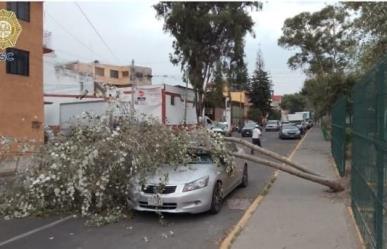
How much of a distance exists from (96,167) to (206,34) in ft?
126

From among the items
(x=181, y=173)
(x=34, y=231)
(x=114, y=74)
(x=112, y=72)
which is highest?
(x=112, y=72)

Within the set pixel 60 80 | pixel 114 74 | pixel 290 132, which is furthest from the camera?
pixel 114 74

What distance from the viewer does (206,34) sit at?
46844mm

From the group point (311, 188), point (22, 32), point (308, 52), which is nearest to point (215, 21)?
point (308, 52)

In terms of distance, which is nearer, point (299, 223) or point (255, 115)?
point (299, 223)

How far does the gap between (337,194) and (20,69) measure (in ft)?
58.5

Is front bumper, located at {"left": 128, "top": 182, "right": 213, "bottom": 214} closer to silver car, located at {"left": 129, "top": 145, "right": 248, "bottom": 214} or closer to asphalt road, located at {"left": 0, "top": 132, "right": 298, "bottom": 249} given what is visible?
silver car, located at {"left": 129, "top": 145, "right": 248, "bottom": 214}

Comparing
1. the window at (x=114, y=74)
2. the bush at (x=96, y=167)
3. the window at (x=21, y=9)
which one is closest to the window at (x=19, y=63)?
the window at (x=21, y=9)

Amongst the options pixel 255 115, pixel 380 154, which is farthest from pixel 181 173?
pixel 255 115

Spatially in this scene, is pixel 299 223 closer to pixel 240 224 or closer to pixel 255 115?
pixel 240 224

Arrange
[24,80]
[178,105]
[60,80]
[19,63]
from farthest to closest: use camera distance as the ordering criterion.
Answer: [60,80] → [178,105] → [24,80] → [19,63]

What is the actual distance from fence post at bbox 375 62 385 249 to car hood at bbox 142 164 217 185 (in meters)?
4.45

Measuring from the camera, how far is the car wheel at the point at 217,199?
1006 centimetres

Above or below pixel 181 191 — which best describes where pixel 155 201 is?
below
